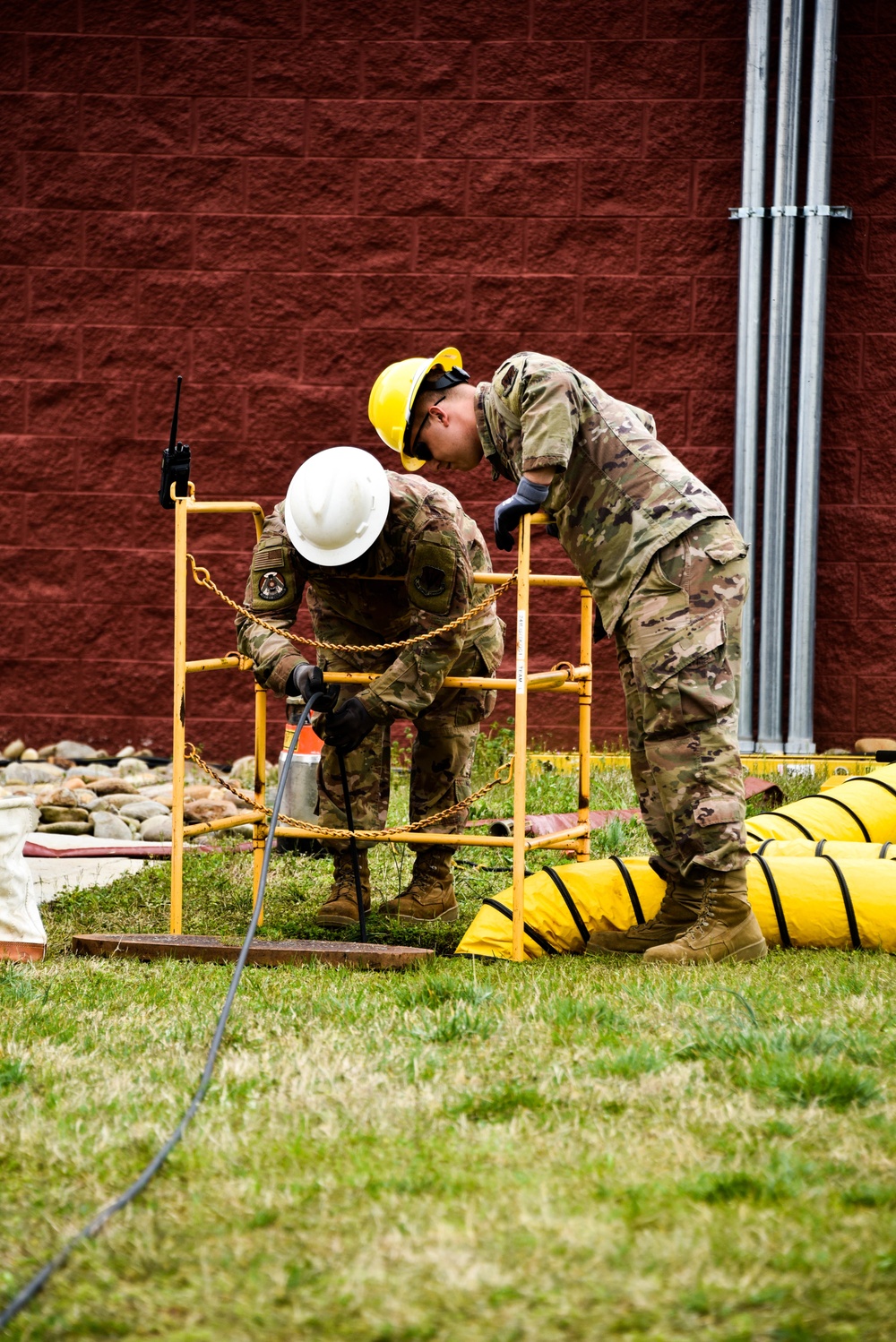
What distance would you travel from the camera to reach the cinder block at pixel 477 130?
8234 millimetres

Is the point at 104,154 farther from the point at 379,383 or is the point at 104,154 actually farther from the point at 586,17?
the point at 379,383

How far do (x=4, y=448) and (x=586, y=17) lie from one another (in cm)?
422

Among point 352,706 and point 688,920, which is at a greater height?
point 352,706

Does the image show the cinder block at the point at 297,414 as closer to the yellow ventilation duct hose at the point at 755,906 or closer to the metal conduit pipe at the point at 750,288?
the metal conduit pipe at the point at 750,288

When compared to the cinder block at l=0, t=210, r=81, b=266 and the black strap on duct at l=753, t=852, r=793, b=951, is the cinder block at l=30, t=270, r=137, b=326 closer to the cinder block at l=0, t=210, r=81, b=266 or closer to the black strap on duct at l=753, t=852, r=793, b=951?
the cinder block at l=0, t=210, r=81, b=266

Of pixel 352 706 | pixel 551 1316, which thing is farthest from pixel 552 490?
pixel 551 1316

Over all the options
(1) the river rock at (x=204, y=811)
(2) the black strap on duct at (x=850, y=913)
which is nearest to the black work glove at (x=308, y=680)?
(2) the black strap on duct at (x=850, y=913)

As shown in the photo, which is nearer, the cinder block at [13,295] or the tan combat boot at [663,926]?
the tan combat boot at [663,926]

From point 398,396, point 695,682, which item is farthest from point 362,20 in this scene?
point 695,682

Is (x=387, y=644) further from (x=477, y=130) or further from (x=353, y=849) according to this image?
(x=477, y=130)

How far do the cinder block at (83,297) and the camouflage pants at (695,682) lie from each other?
5.26 metres

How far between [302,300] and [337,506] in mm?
4234

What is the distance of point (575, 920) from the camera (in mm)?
4426

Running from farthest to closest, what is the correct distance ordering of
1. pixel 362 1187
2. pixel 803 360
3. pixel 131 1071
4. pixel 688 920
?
pixel 803 360 < pixel 688 920 < pixel 131 1071 < pixel 362 1187
